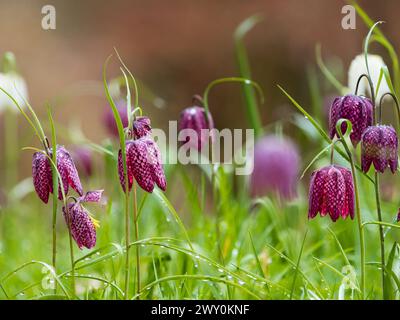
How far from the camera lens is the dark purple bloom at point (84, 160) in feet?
8.30

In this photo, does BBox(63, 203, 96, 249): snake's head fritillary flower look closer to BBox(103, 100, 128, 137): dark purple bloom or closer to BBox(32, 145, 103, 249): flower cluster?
BBox(32, 145, 103, 249): flower cluster

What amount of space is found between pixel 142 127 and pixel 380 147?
37 cm

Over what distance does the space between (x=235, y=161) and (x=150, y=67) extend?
2.75 meters

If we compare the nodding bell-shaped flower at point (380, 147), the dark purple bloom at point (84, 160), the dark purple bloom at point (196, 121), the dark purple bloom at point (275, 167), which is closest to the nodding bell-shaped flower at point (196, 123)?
the dark purple bloom at point (196, 121)

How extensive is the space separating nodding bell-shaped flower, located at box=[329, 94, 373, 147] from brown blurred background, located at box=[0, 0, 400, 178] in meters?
3.45

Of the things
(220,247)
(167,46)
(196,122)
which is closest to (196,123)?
(196,122)

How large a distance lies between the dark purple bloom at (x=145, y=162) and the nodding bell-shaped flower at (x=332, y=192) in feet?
0.77

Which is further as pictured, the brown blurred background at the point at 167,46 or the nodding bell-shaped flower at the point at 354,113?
the brown blurred background at the point at 167,46

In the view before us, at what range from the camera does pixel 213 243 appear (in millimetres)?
1815

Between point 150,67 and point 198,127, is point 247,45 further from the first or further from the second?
point 198,127

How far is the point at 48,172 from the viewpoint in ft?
4.14

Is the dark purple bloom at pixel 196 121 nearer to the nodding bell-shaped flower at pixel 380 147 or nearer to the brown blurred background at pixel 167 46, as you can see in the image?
the nodding bell-shaped flower at pixel 380 147

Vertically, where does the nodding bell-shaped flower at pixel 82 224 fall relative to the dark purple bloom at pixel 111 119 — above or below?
below
